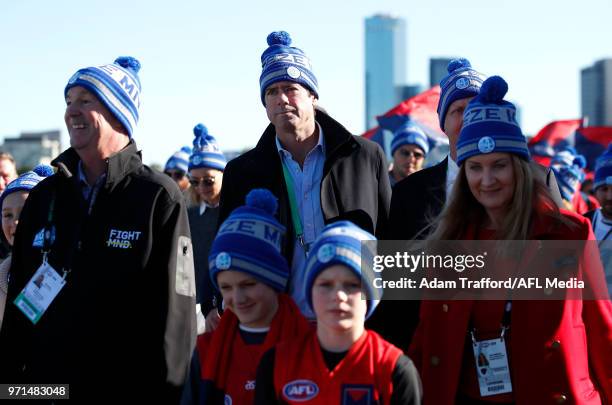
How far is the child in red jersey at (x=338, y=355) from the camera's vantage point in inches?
145

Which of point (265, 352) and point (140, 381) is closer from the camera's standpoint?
point (265, 352)

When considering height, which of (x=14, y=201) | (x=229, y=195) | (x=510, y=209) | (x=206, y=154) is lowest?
(x=510, y=209)

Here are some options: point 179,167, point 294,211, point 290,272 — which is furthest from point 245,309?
point 179,167

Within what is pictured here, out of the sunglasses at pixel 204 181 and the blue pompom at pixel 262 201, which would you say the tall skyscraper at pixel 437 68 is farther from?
the blue pompom at pixel 262 201

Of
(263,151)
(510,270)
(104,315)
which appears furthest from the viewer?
(263,151)

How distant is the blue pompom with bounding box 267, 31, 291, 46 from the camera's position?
5383 mm

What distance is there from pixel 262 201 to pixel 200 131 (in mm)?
5225

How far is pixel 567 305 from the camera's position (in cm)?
394

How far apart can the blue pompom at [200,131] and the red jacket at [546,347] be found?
5639 mm

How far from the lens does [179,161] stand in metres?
11.5

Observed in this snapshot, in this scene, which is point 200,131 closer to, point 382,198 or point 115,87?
point 382,198

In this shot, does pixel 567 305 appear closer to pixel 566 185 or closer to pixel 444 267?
pixel 444 267

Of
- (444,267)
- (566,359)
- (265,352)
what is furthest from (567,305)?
(265,352)

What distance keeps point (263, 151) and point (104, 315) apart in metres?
1.38
